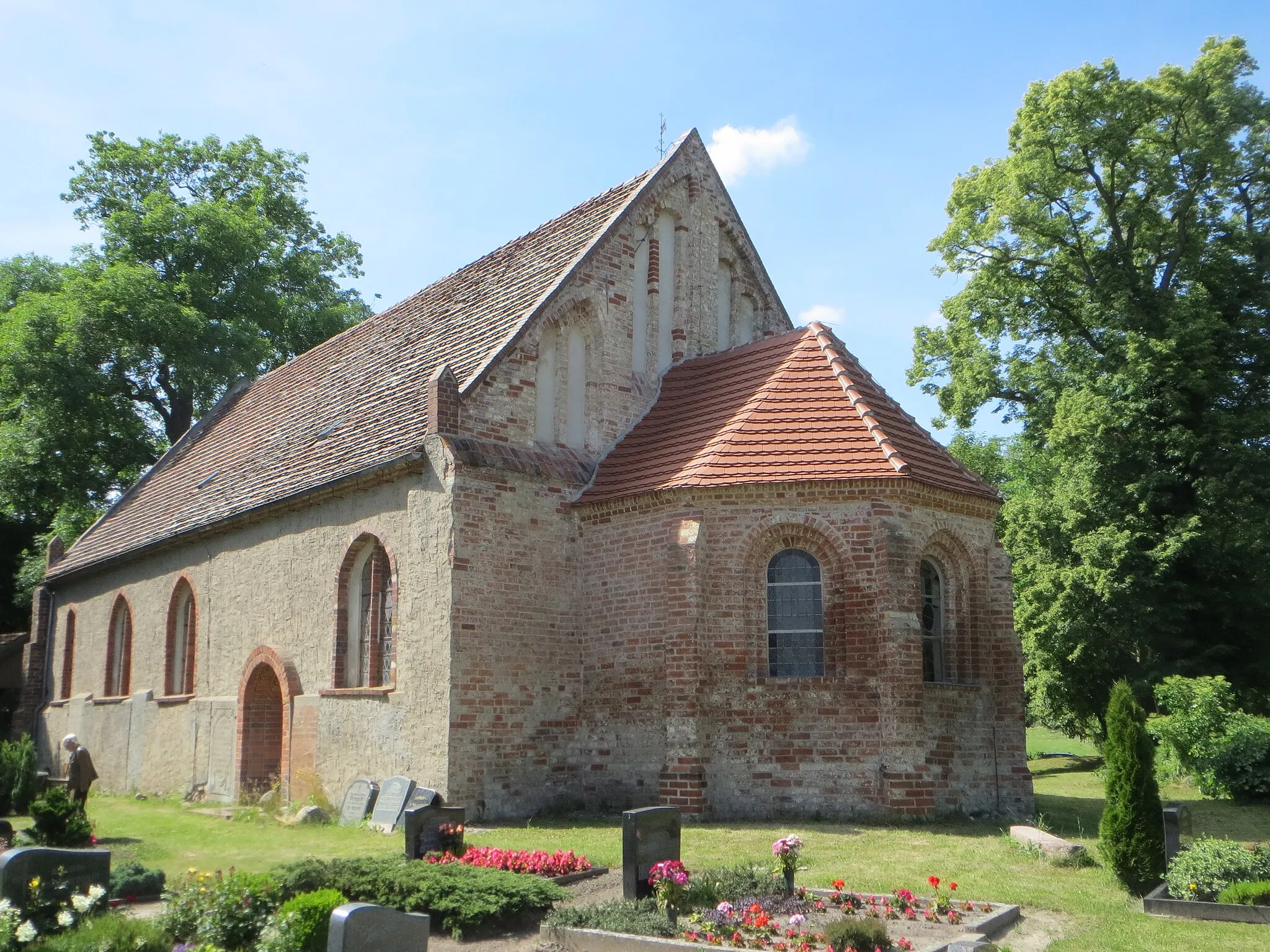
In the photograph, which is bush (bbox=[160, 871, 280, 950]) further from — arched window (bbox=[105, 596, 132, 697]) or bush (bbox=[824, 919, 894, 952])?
arched window (bbox=[105, 596, 132, 697])

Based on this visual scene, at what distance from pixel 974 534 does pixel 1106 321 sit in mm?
10114

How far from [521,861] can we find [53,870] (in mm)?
4114

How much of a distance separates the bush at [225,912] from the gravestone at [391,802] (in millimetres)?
5532

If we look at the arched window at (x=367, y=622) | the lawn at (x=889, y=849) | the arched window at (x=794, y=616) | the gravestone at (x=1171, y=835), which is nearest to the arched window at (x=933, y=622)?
the arched window at (x=794, y=616)

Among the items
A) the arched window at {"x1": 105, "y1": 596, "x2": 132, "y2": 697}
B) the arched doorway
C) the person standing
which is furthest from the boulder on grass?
the arched window at {"x1": 105, "y1": 596, "x2": 132, "y2": 697}

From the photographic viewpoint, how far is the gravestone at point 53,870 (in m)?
8.56

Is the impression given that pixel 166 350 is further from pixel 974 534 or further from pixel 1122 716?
pixel 1122 716

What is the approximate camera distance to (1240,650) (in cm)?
2206

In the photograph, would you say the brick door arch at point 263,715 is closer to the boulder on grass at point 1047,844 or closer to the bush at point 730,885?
the bush at point 730,885

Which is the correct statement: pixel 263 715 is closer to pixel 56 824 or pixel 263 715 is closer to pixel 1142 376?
pixel 56 824

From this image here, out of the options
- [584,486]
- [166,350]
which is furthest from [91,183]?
[584,486]

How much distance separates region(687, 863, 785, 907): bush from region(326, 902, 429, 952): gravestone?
2837 millimetres

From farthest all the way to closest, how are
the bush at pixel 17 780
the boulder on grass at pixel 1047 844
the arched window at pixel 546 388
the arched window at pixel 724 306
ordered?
the arched window at pixel 724 306
the bush at pixel 17 780
the arched window at pixel 546 388
the boulder on grass at pixel 1047 844

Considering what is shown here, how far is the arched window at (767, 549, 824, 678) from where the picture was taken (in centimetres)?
1493
